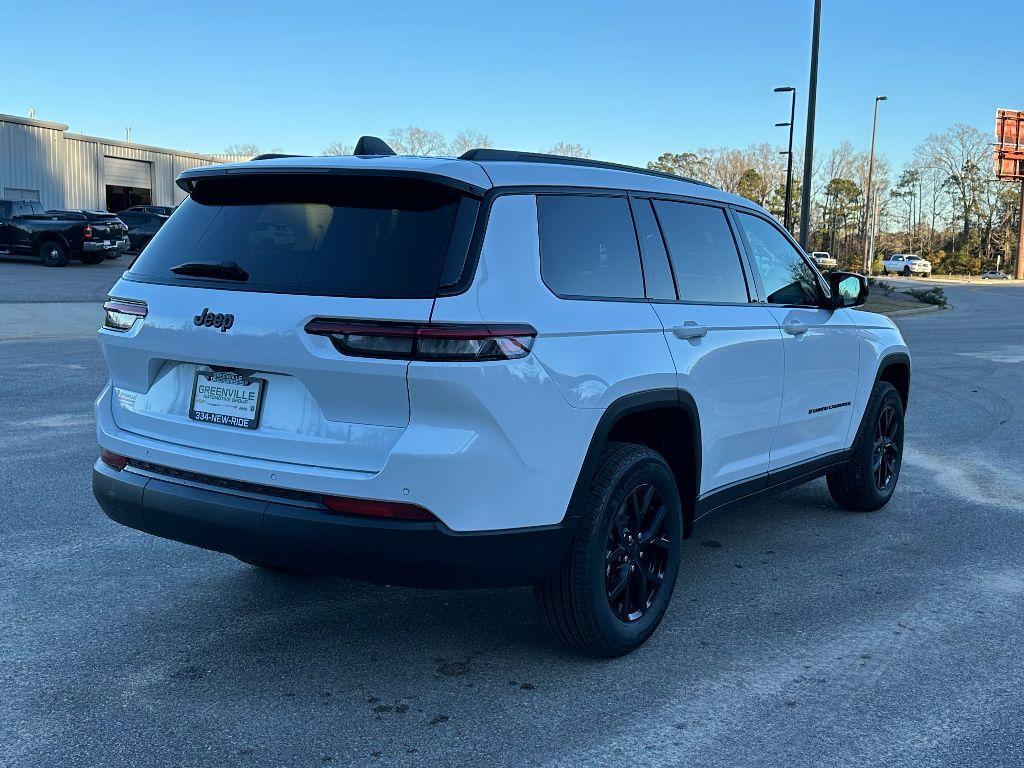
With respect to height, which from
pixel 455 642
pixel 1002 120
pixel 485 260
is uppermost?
pixel 1002 120

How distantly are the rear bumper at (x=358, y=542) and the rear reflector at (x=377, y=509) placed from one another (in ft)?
0.07

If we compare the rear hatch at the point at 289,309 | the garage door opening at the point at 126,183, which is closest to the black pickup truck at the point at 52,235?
the garage door opening at the point at 126,183

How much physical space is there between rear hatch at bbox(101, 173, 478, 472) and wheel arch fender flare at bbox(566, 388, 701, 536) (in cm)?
71

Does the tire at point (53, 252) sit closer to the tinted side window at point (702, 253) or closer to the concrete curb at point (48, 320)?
the concrete curb at point (48, 320)

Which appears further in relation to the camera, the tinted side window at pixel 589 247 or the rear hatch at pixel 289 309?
the tinted side window at pixel 589 247

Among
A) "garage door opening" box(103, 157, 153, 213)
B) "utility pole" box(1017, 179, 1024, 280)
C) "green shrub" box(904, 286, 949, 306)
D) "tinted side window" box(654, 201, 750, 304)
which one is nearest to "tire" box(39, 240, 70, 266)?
"garage door opening" box(103, 157, 153, 213)

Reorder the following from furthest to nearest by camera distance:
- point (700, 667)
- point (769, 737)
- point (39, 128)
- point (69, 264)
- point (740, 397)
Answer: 1. point (39, 128)
2. point (69, 264)
3. point (740, 397)
4. point (700, 667)
5. point (769, 737)

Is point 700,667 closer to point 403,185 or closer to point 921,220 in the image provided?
point 403,185

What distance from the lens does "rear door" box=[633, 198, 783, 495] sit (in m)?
4.20

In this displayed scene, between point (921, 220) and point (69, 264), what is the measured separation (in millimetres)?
93949

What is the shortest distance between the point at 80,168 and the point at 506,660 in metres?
47.6

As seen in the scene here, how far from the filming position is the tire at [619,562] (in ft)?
11.9

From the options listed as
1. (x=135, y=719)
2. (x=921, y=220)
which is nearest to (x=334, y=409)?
(x=135, y=719)

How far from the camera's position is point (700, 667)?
3.83 m
